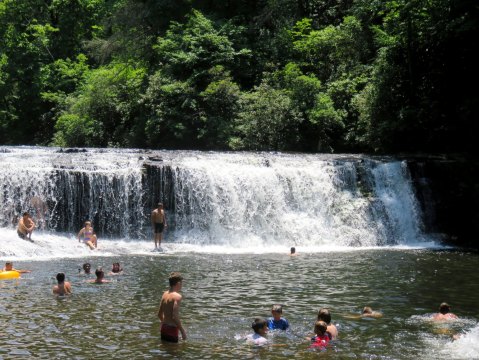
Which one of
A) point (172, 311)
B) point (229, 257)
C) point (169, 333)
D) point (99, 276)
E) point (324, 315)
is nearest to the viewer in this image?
point (172, 311)

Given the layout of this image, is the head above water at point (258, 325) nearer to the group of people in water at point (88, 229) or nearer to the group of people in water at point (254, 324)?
the group of people in water at point (254, 324)

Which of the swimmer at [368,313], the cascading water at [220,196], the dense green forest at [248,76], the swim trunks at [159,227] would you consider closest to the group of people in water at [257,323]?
the swimmer at [368,313]

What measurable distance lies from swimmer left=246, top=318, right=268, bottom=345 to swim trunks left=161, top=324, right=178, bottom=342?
1.13m

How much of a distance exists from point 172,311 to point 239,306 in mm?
3407

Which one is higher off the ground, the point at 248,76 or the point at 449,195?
the point at 248,76

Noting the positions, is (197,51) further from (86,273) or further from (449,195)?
(86,273)

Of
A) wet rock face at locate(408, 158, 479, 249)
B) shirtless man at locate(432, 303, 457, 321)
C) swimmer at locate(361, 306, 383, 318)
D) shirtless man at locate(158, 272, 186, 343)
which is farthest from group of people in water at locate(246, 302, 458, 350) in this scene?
wet rock face at locate(408, 158, 479, 249)

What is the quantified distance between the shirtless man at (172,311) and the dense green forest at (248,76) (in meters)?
22.9

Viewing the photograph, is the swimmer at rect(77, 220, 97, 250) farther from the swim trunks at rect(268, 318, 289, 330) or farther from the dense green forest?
the dense green forest

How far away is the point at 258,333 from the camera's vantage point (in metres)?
10.3

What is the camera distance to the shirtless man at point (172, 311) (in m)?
9.59

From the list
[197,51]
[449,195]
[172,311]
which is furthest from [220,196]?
[197,51]

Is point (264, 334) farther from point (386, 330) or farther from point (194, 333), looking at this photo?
point (386, 330)

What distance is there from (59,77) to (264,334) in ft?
135
